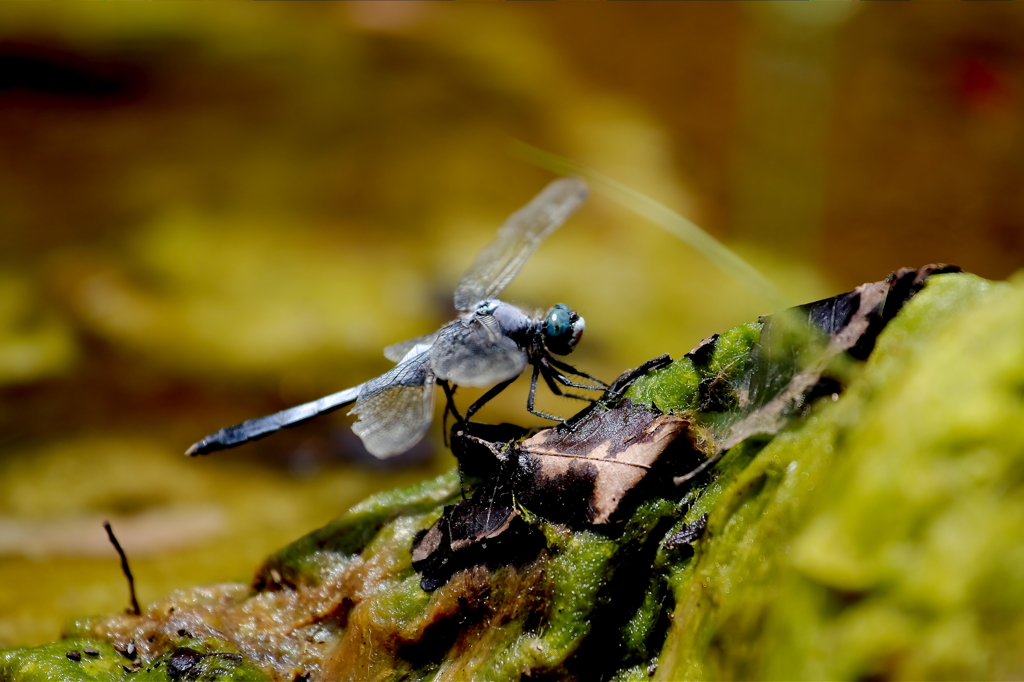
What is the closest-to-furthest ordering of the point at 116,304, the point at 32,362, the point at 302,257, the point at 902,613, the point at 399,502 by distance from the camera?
the point at 902,613
the point at 399,502
the point at 32,362
the point at 116,304
the point at 302,257

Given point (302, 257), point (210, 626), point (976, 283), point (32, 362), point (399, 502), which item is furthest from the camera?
point (302, 257)

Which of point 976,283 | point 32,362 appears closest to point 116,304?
point 32,362

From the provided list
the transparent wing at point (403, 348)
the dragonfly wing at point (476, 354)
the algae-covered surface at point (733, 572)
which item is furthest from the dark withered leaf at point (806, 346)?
the transparent wing at point (403, 348)

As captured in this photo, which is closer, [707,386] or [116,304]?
[707,386]

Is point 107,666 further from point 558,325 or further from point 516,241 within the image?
point 516,241

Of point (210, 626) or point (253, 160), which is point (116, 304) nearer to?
point (253, 160)

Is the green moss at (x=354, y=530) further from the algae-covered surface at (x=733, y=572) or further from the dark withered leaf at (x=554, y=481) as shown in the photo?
the dark withered leaf at (x=554, y=481)

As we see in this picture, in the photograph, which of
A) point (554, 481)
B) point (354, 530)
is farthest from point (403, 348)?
point (554, 481)
